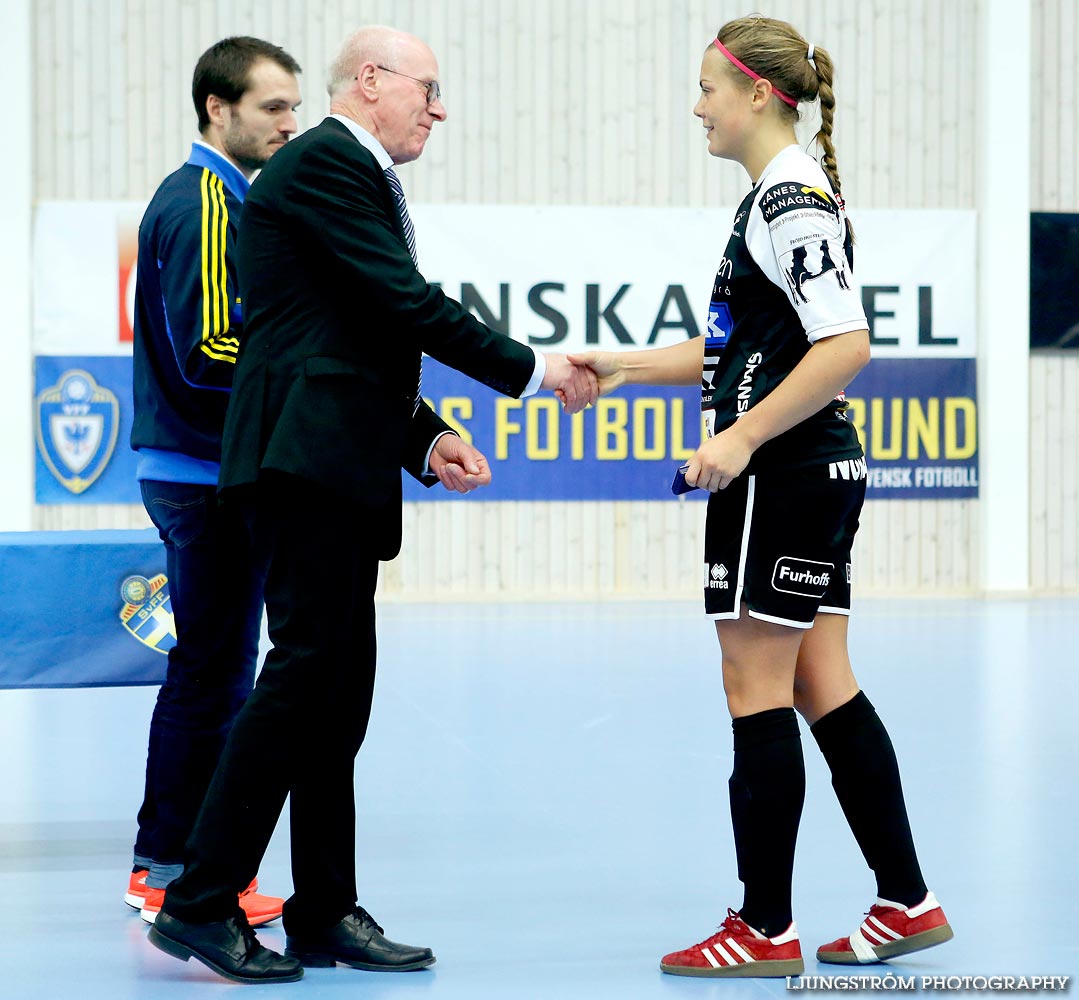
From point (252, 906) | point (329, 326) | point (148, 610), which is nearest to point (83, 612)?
point (148, 610)

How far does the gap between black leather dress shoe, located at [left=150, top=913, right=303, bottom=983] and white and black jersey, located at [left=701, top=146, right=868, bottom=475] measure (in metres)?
1.04

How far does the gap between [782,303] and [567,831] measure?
1.42 m

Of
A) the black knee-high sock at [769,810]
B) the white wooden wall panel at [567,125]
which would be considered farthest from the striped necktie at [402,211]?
the white wooden wall panel at [567,125]

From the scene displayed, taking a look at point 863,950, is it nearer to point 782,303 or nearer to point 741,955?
point 741,955

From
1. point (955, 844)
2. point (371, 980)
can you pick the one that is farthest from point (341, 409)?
point (955, 844)

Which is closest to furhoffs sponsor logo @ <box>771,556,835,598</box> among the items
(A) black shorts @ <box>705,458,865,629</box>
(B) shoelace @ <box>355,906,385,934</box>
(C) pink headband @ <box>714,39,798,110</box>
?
(A) black shorts @ <box>705,458,865,629</box>

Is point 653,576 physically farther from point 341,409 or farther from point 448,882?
point 341,409

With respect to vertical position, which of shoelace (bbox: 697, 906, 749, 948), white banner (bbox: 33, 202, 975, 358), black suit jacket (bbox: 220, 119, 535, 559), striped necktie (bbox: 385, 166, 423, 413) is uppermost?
white banner (bbox: 33, 202, 975, 358)

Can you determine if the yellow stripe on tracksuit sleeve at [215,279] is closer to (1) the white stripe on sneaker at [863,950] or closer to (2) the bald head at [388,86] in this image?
(2) the bald head at [388,86]

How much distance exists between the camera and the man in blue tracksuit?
2.48m

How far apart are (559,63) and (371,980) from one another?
7712 millimetres

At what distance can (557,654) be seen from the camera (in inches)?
243

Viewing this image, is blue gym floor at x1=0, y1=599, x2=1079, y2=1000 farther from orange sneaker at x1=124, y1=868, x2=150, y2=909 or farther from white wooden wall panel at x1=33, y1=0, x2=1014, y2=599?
white wooden wall panel at x1=33, y1=0, x2=1014, y2=599

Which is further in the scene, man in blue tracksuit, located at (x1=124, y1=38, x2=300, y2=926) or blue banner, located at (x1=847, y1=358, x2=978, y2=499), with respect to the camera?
blue banner, located at (x1=847, y1=358, x2=978, y2=499)
